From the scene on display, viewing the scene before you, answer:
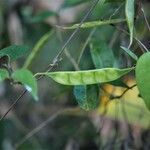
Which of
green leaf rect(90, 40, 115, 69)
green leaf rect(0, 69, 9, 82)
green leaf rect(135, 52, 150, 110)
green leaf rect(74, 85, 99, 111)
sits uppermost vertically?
green leaf rect(90, 40, 115, 69)

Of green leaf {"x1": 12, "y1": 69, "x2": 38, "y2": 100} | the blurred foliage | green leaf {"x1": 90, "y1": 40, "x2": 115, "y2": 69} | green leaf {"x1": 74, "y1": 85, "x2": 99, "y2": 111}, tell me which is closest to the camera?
green leaf {"x1": 12, "y1": 69, "x2": 38, "y2": 100}

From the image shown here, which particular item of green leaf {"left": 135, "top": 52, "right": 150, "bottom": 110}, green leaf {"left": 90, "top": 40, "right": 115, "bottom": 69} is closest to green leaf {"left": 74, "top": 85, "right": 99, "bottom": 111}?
green leaf {"left": 90, "top": 40, "right": 115, "bottom": 69}

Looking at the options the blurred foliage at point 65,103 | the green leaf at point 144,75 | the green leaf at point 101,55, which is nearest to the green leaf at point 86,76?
the green leaf at point 144,75

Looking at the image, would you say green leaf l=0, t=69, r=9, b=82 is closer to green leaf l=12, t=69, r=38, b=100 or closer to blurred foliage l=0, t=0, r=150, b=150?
green leaf l=12, t=69, r=38, b=100

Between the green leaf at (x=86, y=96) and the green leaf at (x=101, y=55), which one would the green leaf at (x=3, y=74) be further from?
A: the green leaf at (x=101, y=55)

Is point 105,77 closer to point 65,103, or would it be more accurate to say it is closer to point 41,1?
point 65,103

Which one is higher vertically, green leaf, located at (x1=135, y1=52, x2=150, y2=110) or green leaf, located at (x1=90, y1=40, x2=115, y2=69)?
green leaf, located at (x1=90, y1=40, x2=115, y2=69)

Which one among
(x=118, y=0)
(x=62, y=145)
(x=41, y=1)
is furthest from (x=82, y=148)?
(x=118, y=0)
